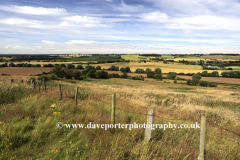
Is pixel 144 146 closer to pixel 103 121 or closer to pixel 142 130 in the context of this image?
pixel 142 130

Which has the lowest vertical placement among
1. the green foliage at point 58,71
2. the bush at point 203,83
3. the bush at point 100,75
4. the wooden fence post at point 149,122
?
the bush at point 203,83

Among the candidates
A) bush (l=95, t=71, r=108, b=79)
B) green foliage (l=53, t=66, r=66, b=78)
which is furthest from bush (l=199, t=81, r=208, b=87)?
green foliage (l=53, t=66, r=66, b=78)

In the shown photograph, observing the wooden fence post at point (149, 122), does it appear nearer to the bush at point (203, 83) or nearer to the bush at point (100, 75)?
the bush at point (203, 83)

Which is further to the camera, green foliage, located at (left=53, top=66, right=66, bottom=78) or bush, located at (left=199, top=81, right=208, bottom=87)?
bush, located at (left=199, top=81, right=208, bottom=87)

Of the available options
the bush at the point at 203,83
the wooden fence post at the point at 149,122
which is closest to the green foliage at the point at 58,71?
the wooden fence post at the point at 149,122

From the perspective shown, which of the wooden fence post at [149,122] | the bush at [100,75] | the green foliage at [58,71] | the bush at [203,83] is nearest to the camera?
the wooden fence post at [149,122]

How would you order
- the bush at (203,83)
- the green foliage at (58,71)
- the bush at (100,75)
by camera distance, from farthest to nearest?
the bush at (100,75) < the bush at (203,83) < the green foliage at (58,71)

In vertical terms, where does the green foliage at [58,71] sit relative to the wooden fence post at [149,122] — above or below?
below

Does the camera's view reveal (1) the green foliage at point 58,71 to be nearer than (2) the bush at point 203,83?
Yes

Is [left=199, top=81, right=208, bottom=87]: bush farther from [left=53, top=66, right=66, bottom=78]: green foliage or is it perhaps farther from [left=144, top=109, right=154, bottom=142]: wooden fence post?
[left=144, top=109, right=154, bottom=142]: wooden fence post

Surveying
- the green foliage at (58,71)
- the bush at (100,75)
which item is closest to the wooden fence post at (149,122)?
the green foliage at (58,71)

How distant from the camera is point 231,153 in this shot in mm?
4008

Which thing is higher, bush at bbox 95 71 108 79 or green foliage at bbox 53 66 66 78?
green foliage at bbox 53 66 66 78

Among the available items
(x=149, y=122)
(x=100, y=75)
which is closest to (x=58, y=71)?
(x=100, y=75)
